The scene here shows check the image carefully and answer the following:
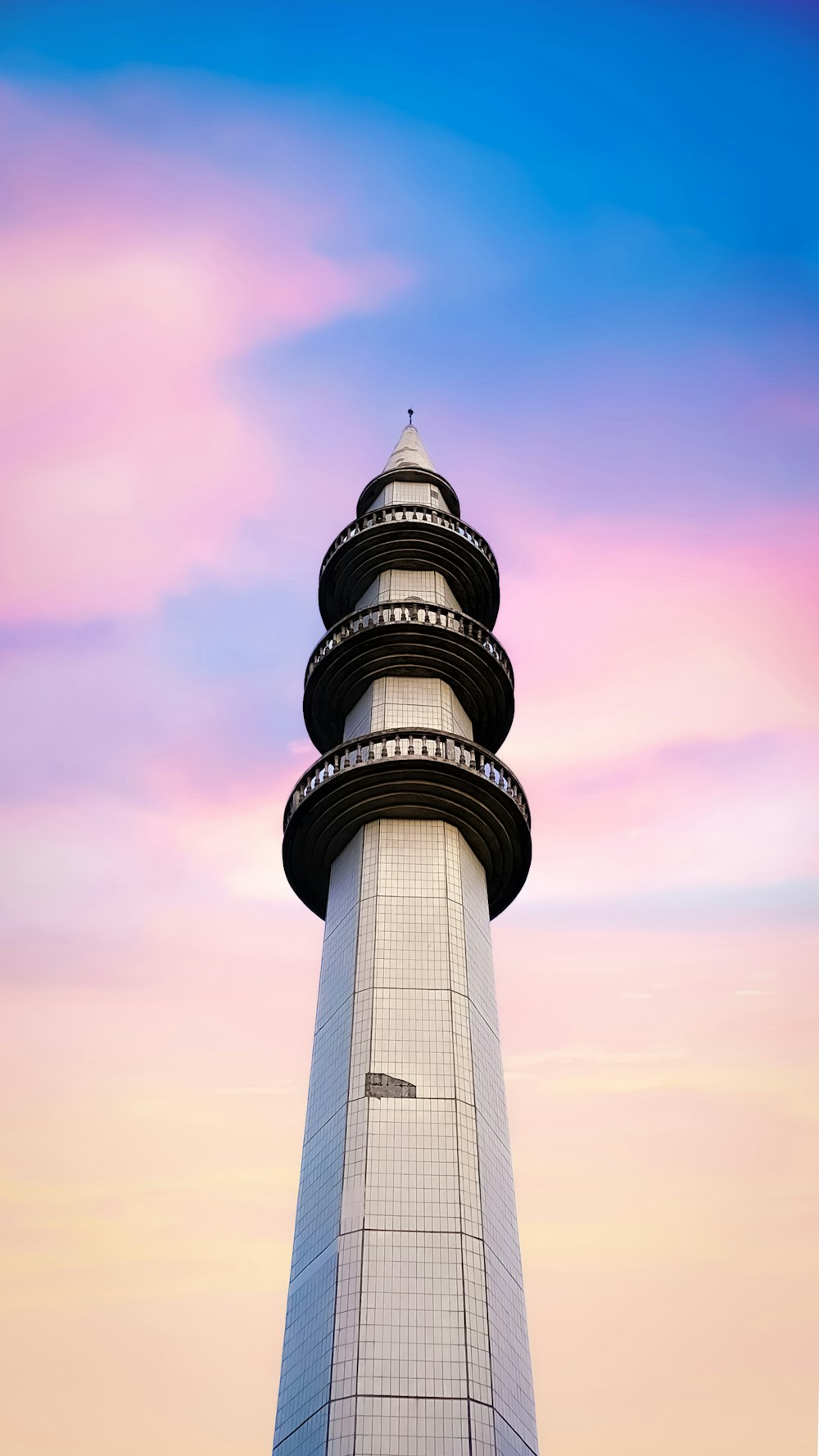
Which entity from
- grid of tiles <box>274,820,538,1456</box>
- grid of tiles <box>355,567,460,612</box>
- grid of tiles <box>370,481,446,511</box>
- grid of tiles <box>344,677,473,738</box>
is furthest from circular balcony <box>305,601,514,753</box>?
grid of tiles <box>370,481,446,511</box>

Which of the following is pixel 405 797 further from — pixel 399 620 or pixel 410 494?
pixel 410 494

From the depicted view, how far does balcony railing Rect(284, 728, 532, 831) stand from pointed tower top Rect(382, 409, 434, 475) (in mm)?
18270

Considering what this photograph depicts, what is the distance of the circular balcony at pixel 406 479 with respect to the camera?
52.3m

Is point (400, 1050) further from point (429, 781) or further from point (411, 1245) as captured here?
point (429, 781)

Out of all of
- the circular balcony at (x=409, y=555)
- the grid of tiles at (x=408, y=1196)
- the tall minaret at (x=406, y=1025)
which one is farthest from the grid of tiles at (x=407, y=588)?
the grid of tiles at (x=408, y=1196)

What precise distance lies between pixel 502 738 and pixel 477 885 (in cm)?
925

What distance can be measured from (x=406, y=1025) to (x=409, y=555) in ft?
68.3

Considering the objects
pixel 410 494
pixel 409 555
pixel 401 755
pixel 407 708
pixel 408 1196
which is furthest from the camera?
pixel 410 494

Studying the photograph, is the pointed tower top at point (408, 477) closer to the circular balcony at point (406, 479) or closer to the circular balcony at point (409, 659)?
the circular balcony at point (406, 479)

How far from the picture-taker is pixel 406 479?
172 feet

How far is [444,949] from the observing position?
33812mm

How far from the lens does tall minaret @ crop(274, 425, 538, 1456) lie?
84.5 ft

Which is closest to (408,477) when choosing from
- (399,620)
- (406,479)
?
(406,479)

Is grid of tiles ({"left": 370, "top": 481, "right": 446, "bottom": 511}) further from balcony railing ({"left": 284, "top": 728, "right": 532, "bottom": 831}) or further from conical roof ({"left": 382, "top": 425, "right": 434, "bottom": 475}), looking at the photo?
balcony railing ({"left": 284, "top": 728, "right": 532, "bottom": 831})
